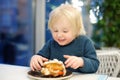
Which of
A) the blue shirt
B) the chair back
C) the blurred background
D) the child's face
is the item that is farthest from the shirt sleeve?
the blurred background

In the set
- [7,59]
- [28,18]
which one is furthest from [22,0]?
[7,59]

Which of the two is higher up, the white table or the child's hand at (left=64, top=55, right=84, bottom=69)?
the child's hand at (left=64, top=55, right=84, bottom=69)

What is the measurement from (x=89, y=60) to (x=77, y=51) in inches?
4.9

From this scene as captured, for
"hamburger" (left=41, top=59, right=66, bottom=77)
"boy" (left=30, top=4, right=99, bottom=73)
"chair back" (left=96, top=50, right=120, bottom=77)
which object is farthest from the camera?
"chair back" (left=96, top=50, right=120, bottom=77)

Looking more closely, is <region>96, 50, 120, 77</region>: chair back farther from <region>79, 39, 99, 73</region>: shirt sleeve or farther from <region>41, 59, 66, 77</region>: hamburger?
<region>41, 59, 66, 77</region>: hamburger

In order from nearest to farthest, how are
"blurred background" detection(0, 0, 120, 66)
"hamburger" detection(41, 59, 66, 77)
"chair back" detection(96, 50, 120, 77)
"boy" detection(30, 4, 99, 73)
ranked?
"hamburger" detection(41, 59, 66, 77) < "boy" detection(30, 4, 99, 73) < "chair back" detection(96, 50, 120, 77) < "blurred background" detection(0, 0, 120, 66)

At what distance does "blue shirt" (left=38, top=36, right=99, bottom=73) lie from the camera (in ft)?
3.92

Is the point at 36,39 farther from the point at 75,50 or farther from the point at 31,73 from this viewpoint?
the point at 31,73

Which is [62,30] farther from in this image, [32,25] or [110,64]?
[32,25]

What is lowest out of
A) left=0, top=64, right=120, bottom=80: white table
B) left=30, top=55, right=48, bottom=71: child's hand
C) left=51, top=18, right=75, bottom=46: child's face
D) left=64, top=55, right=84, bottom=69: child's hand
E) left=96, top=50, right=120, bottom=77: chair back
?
left=96, top=50, right=120, bottom=77: chair back

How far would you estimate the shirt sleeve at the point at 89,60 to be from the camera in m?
1.14

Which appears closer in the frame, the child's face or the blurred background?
the child's face

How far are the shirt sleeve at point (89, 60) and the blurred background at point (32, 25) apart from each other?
1.71 metres

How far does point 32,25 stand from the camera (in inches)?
120
